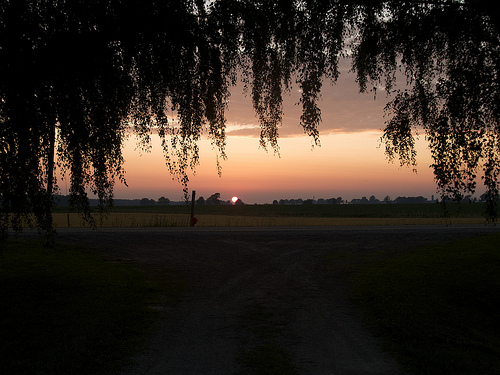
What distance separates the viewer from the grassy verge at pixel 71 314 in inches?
236

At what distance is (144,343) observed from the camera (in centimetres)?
657

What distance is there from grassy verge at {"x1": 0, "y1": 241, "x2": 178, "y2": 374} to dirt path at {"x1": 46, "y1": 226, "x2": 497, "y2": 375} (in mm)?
612

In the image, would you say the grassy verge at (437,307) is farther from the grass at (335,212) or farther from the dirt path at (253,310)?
the grass at (335,212)

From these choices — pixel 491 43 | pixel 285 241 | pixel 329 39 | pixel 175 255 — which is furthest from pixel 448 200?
pixel 285 241

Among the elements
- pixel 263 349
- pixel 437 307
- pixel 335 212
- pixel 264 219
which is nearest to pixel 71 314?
pixel 263 349

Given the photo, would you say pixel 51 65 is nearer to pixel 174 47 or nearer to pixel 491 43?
pixel 174 47

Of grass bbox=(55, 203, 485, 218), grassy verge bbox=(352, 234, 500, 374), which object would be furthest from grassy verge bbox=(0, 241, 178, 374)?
grass bbox=(55, 203, 485, 218)

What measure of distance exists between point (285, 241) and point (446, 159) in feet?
42.0

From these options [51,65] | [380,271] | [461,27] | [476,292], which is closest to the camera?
[51,65]

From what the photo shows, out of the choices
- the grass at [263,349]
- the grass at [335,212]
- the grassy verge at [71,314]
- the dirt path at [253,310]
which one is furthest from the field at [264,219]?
the grass at [263,349]

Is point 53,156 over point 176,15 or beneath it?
beneath

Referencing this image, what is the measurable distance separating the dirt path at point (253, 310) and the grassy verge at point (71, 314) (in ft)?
2.01

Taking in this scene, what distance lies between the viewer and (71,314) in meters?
8.23

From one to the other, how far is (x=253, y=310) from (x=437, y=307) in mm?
4228
